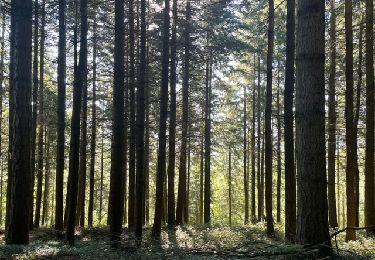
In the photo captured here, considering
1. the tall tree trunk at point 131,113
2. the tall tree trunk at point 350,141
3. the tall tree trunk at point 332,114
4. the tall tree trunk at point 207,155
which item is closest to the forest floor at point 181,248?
the tall tree trunk at point 350,141

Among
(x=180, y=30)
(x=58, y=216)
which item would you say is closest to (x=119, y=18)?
(x=58, y=216)

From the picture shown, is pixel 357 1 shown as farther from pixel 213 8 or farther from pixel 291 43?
pixel 213 8

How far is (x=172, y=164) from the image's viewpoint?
2019cm

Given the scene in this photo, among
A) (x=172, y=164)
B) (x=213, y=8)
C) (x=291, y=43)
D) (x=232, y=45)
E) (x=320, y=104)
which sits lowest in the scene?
(x=172, y=164)

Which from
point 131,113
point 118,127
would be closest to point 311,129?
point 118,127

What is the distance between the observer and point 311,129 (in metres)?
5.89

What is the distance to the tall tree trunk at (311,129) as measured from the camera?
5.84m

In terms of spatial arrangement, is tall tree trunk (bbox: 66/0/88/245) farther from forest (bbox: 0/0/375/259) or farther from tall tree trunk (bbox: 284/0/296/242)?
tall tree trunk (bbox: 284/0/296/242)

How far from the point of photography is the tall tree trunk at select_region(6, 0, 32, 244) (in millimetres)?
9578

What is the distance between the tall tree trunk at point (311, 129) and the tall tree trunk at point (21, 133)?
21.1 feet

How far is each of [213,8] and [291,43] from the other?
9.98m

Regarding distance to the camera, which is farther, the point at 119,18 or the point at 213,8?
the point at 213,8

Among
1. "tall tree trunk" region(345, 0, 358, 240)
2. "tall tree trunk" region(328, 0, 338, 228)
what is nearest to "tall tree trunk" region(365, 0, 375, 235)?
"tall tree trunk" region(345, 0, 358, 240)

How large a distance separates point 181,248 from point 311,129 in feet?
22.3
